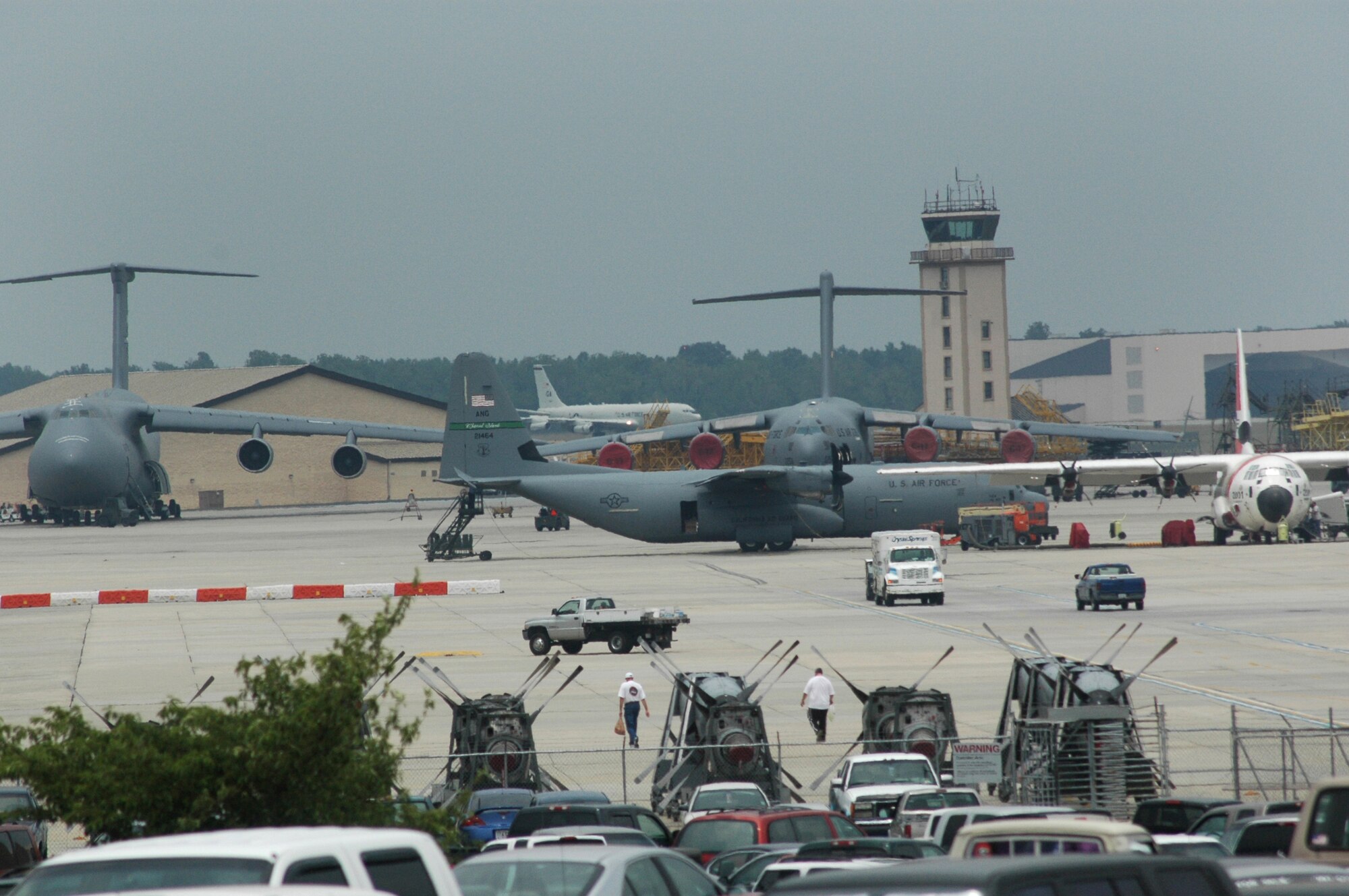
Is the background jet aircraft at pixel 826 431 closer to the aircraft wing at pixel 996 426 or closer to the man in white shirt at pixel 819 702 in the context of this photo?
the aircraft wing at pixel 996 426

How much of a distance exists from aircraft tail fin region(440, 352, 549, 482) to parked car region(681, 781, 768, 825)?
1468 inches

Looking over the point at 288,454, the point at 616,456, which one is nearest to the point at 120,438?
the point at 616,456

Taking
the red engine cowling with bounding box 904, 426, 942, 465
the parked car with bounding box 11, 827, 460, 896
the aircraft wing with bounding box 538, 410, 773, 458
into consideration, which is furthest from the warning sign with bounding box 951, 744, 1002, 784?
the aircraft wing with bounding box 538, 410, 773, 458

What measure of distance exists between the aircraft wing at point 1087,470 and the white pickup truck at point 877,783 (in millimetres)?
36488

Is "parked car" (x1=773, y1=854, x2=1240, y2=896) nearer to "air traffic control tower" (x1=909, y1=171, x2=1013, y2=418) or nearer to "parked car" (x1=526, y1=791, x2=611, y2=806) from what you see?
"parked car" (x1=526, y1=791, x2=611, y2=806)

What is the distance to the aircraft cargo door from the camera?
52469 mm

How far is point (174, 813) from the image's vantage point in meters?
8.07

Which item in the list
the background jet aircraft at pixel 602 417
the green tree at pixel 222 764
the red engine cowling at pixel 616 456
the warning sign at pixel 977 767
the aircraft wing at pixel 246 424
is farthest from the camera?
the background jet aircraft at pixel 602 417

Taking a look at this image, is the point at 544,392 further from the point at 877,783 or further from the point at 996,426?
the point at 877,783

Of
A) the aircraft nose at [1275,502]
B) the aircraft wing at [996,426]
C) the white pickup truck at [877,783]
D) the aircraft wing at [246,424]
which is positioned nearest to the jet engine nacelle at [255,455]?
the aircraft wing at [246,424]

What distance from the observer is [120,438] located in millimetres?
68938

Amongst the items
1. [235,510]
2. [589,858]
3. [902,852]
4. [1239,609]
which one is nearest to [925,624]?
[1239,609]

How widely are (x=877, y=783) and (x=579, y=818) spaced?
4.58 meters

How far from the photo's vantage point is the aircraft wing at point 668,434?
68625 mm
